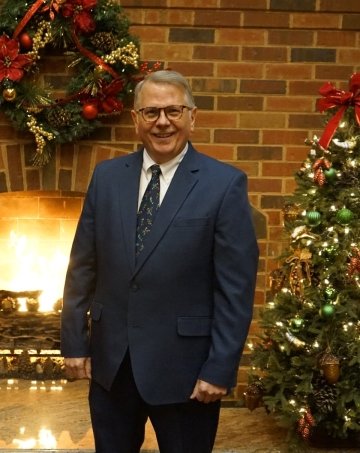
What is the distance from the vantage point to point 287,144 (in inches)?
132

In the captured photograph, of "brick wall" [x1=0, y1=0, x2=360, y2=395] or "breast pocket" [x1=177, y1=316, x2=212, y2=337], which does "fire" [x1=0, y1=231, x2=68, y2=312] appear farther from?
"breast pocket" [x1=177, y1=316, x2=212, y2=337]

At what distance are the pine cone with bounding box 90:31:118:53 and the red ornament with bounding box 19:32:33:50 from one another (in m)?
0.26

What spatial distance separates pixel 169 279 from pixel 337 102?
50.5 inches

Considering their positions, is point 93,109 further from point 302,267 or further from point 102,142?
point 302,267

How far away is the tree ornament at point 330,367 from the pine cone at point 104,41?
60.9 inches

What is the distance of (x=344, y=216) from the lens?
110 inches

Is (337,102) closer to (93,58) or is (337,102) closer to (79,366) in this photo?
(93,58)

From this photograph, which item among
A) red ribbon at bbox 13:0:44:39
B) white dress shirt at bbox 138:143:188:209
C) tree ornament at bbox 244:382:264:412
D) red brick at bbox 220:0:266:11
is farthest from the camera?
red brick at bbox 220:0:266:11

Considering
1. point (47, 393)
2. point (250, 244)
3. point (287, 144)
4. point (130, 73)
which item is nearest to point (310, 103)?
point (287, 144)

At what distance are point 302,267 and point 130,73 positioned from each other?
44.1 inches

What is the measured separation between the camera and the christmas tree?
279cm

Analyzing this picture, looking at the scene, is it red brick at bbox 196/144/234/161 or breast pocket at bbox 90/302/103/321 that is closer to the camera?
breast pocket at bbox 90/302/103/321

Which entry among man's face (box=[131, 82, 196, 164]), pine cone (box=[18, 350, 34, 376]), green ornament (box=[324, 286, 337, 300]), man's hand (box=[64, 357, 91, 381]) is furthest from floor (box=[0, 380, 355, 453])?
man's face (box=[131, 82, 196, 164])

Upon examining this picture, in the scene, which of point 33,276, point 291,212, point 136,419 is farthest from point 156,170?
point 33,276
